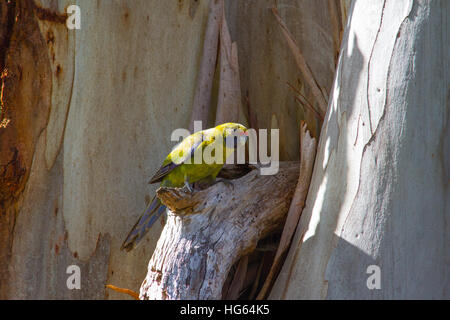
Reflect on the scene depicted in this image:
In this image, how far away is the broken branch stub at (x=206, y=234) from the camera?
2.38 meters

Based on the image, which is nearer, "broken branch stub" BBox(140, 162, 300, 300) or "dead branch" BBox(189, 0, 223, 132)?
"broken branch stub" BBox(140, 162, 300, 300)

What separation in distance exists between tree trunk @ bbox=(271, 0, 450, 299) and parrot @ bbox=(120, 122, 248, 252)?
2.57 feet

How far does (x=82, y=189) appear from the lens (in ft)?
9.80

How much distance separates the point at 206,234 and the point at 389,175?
95 cm

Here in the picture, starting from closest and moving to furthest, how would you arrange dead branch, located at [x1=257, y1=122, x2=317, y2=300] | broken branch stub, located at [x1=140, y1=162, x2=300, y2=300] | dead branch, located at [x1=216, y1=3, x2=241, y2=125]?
broken branch stub, located at [x1=140, y1=162, x2=300, y2=300] < dead branch, located at [x1=257, y1=122, x2=317, y2=300] < dead branch, located at [x1=216, y1=3, x2=241, y2=125]

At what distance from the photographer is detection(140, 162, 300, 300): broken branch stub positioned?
2.38 m

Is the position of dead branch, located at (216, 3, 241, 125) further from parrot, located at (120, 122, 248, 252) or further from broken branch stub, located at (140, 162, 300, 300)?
broken branch stub, located at (140, 162, 300, 300)

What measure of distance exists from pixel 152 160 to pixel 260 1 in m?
1.33

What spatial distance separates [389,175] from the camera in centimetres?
221

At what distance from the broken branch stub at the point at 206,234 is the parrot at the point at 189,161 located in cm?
32

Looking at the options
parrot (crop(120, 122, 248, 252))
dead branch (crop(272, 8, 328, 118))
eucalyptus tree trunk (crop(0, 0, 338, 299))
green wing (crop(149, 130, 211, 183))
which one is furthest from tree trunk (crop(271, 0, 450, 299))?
eucalyptus tree trunk (crop(0, 0, 338, 299))

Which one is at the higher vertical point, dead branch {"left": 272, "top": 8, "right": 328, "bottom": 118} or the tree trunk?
dead branch {"left": 272, "top": 8, "right": 328, "bottom": 118}

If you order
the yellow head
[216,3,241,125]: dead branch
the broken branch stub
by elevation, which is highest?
[216,3,241,125]: dead branch

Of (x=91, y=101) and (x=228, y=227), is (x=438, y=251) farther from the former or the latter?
(x=91, y=101)
